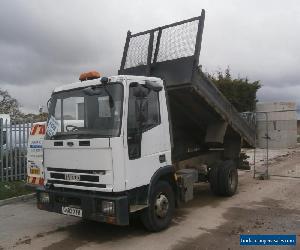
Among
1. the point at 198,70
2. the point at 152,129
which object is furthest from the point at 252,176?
the point at 152,129

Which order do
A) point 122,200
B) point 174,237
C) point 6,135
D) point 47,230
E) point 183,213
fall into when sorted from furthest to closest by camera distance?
point 6,135, point 183,213, point 47,230, point 174,237, point 122,200

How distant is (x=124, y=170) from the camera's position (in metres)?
5.95

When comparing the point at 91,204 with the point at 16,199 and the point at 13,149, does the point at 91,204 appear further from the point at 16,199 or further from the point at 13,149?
the point at 13,149

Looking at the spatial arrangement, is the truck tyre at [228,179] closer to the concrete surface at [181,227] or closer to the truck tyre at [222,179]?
the truck tyre at [222,179]

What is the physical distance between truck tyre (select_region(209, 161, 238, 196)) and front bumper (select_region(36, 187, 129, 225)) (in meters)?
3.95

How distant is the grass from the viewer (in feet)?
33.8

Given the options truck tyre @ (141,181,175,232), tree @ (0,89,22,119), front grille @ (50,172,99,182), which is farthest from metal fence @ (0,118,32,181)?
tree @ (0,89,22,119)

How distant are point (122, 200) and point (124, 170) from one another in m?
0.45

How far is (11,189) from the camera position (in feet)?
35.5

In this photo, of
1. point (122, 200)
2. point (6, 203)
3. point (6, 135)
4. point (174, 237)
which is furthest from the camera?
point (6, 135)

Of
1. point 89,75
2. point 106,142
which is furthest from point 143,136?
point 89,75

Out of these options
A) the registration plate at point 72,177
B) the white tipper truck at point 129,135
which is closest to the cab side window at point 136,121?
the white tipper truck at point 129,135

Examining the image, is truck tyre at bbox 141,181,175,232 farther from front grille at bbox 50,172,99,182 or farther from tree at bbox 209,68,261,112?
tree at bbox 209,68,261,112

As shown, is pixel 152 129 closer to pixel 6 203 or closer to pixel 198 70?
pixel 198 70
